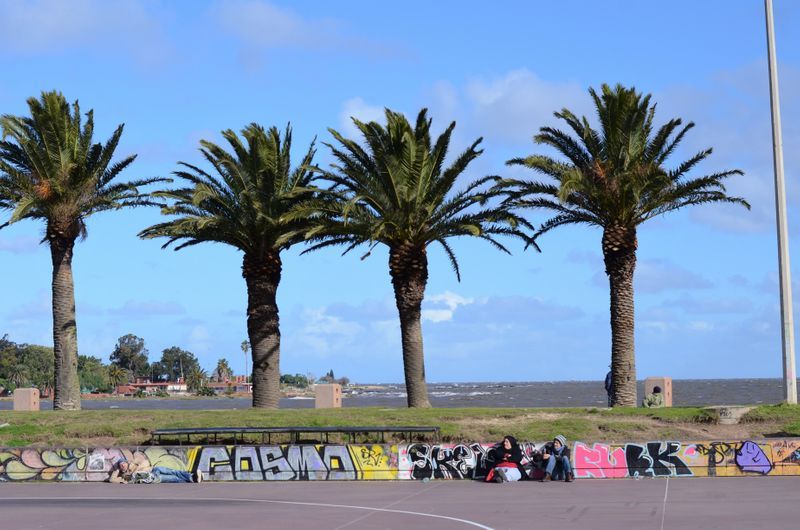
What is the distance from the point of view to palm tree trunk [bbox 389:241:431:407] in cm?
3775

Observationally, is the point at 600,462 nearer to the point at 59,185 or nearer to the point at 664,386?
the point at 664,386

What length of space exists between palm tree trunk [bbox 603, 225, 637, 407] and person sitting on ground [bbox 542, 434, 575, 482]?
10140 mm

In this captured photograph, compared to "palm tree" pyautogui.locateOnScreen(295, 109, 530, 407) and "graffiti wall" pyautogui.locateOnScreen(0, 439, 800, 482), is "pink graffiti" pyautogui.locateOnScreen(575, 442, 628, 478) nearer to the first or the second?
"graffiti wall" pyautogui.locateOnScreen(0, 439, 800, 482)

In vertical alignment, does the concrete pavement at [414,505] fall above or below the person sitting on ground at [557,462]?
below

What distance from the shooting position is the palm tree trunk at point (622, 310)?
35781 millimetres

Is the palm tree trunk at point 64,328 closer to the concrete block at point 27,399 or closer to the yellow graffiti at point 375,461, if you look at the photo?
the concrete block at point 27,399

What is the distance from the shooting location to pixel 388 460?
27.6 metres

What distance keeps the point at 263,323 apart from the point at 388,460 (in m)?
13.1

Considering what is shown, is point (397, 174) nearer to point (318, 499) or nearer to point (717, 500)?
point (318, 499)

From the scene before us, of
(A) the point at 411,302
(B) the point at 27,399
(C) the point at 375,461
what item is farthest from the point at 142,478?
(B) the point at 27,399

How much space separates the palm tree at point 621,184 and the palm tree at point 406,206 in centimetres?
220

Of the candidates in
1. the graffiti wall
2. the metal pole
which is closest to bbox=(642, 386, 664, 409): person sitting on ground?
the metal pole

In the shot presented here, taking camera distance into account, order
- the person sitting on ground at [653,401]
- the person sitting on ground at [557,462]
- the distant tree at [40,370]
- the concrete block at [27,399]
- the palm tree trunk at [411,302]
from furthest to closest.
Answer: the distant tree at [40,370], the concrete block at [27,399], the palm tree trunk at [411,302], the person sitting on ground at [653,401], the person sitting on ground at [557,462]

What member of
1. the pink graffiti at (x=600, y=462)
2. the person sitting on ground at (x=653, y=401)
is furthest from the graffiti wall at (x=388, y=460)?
the person sitting on ground at (x=653, y=401)
